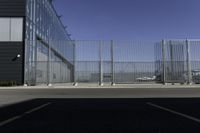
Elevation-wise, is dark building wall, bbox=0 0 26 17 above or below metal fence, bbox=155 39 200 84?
above

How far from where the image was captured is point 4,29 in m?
28.6

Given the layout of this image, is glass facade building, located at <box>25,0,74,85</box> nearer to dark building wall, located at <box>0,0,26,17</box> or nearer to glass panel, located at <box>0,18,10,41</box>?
dark building wall, located at <box>0,0,26,17</box>

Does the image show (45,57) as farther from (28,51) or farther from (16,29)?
(16,29)

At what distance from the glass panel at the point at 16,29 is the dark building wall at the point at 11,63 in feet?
1.83

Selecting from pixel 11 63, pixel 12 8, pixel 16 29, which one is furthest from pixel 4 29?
pixel 11 63

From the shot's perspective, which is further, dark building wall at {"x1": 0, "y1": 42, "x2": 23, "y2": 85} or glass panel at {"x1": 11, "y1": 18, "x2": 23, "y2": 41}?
glass panel at {"x1": 11, "y1": 18, "x2": 23, "y2": 41}

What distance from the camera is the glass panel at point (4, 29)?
2838cm

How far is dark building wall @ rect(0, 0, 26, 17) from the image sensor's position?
28.7 metres

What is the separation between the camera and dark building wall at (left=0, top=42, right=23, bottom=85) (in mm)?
27438

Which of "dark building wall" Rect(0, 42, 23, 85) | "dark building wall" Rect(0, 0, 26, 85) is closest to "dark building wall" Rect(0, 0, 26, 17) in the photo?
"dark building wall" Rect(0, 0, 26, 85)

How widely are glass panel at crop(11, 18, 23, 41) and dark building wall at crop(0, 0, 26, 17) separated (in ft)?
1.94

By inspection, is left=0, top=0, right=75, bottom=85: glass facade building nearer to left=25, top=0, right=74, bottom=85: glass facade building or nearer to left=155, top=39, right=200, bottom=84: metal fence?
left=25, top=0, right=74, bottom=85: glass facade building

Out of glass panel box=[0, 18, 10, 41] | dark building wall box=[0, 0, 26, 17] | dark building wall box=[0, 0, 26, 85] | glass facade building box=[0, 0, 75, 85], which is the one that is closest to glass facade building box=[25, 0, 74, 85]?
glass facade building box=[0, 0, 75, 85]

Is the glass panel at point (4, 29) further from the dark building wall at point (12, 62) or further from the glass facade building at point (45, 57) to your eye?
the glass facade building at point (45, 57)
